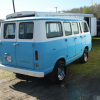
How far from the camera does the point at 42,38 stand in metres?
3.94

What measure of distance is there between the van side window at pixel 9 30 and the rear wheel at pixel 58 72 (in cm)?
169

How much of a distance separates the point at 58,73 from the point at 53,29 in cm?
146

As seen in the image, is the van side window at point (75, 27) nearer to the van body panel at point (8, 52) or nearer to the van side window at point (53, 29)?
the van side window at point (53, 29)

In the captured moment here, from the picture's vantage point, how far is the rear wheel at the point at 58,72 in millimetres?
4473

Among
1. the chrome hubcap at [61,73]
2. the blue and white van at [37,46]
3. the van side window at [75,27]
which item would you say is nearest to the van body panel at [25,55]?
the blue and white van at [37,46]

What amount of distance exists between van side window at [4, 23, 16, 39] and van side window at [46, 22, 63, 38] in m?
1.12

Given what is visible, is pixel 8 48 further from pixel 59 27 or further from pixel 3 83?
pixel 59 27

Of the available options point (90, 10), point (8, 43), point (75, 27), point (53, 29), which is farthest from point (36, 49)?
point (90, 10)

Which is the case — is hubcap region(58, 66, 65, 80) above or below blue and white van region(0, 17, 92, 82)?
below

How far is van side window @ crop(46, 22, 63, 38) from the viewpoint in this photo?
4.25 meters

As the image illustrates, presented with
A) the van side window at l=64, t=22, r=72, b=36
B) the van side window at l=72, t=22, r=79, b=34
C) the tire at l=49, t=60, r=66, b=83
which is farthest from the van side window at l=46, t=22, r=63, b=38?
the van side window at l=72, t=22, r=79, b=34

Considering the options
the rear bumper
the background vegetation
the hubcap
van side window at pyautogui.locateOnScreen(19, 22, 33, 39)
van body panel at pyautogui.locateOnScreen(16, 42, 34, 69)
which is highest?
the background vegetation

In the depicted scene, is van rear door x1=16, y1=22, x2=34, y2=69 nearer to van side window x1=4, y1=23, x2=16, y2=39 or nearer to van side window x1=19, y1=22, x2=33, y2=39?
van side window x1=19, y1=22, x2=33, y2=39

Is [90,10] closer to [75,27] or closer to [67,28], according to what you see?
[75,27]
